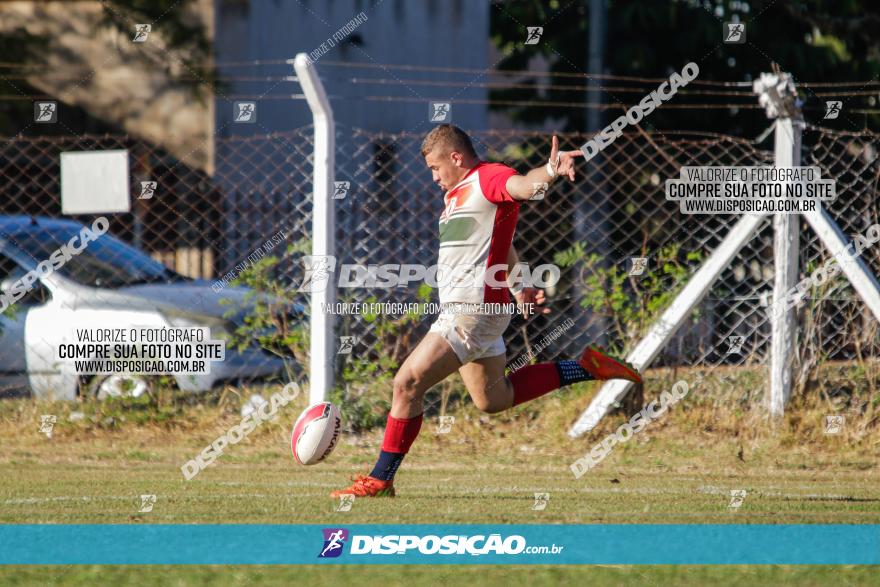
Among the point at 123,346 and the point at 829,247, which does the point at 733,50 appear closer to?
the point at 829,247

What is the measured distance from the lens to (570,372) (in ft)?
21.7

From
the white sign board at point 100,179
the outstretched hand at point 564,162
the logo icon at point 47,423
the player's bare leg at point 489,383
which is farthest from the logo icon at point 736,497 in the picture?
the white sign board at point 100,179

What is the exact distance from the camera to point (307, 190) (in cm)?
894

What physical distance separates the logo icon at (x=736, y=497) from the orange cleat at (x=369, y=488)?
180cm

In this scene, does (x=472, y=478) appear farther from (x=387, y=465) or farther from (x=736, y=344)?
(x=736, y=344)

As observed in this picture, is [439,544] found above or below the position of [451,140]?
below

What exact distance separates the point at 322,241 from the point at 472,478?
2.16 metres

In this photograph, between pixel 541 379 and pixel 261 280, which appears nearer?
pixel 541 379

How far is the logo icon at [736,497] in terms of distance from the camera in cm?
596

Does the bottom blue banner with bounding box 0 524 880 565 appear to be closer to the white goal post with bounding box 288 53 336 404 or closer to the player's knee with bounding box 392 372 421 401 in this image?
the player's knee with bounding box 392 372 421 401

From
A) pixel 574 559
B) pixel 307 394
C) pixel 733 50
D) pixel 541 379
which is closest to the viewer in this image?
pixel 574 559

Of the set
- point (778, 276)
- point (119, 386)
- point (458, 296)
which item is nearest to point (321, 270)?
point (119, 386)

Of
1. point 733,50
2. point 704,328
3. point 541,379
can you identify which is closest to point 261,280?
point 541,379

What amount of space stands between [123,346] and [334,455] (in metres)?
1.93
